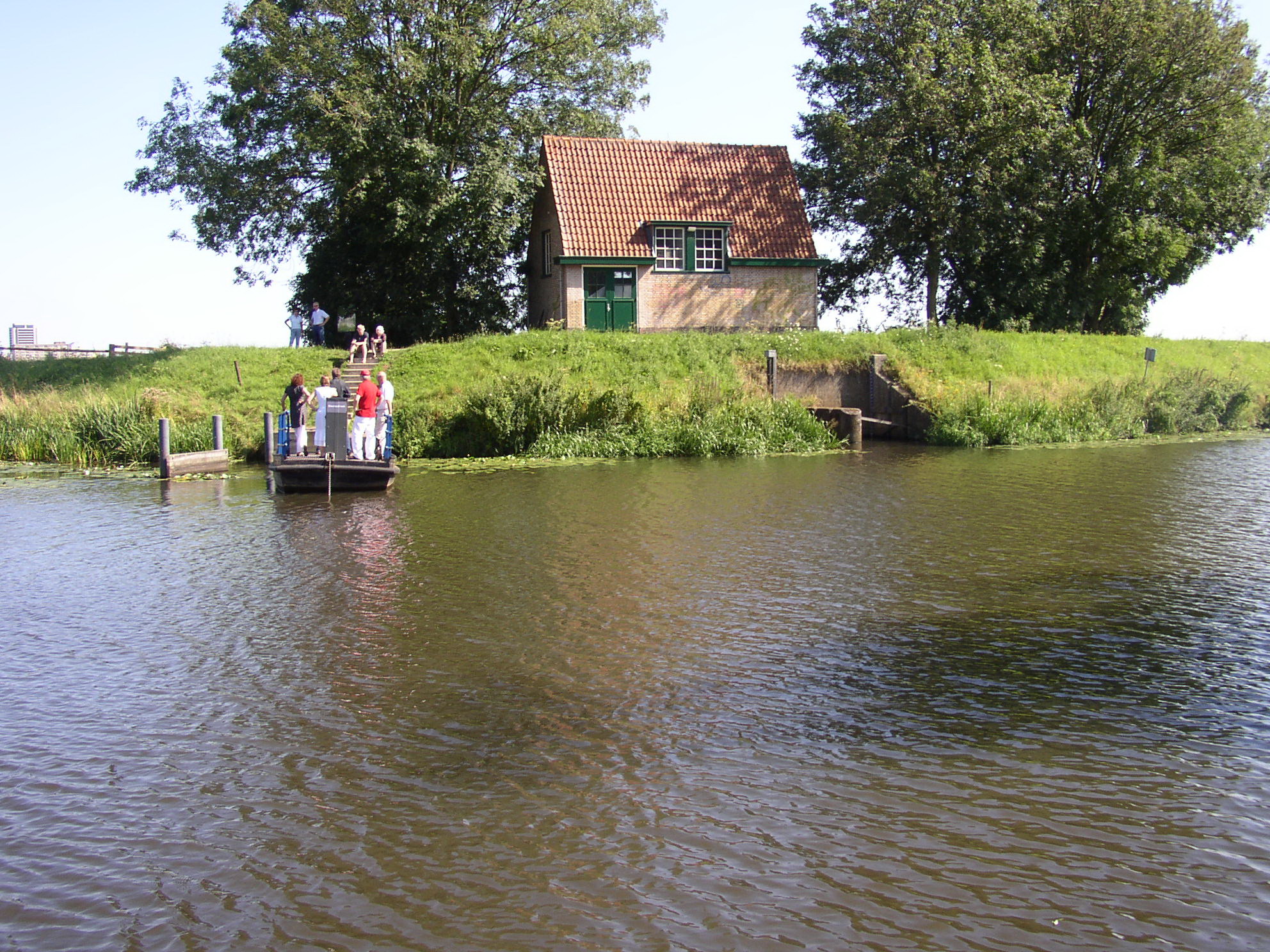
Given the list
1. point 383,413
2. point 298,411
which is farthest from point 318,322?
point 383,413

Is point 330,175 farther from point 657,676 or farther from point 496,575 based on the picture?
point 657,676

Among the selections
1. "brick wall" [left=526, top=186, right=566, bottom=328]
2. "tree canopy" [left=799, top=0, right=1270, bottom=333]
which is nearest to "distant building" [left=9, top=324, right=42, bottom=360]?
"brick wall" [left=526, top=186, right=566, bottom=328]

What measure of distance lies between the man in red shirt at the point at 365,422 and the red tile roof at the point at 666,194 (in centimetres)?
1813

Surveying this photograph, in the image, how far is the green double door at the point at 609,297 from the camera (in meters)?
39.3

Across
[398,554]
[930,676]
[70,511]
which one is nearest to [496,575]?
[398,554]

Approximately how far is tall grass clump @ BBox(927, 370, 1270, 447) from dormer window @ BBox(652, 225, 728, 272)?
11268mm

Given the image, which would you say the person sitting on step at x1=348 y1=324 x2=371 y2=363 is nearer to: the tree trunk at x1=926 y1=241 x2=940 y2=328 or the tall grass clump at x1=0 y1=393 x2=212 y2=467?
the tall grass clump at x1=0 y1=393 x2=212 y2=467

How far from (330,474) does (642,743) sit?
584 inches

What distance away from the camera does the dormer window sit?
3988cm

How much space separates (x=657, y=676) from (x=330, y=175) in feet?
110

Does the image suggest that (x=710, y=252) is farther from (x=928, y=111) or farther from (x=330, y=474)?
(x=330, y=474)

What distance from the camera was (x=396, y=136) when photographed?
124 feet

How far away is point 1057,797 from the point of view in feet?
22.9

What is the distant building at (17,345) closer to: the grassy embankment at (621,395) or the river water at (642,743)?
Answer: the grassy embankment at (621,395)
